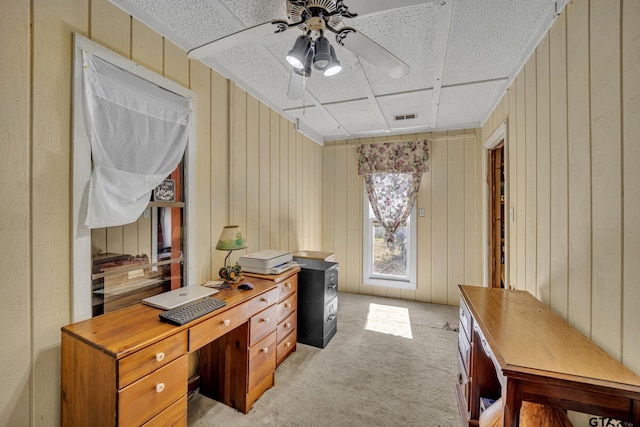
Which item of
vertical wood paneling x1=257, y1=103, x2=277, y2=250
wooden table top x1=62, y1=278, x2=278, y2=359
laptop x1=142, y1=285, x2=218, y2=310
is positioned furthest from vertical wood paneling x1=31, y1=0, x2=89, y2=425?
vertical wood paneling x1=257, y1=103, x2=277, y2=250

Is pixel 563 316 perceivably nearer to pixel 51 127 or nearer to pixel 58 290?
pixel 58 290

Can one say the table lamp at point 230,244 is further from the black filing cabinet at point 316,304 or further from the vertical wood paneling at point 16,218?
the vertical wood paneling at point 16,218

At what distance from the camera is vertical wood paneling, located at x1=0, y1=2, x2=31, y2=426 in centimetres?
107

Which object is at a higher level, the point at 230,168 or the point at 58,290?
the point at 230,168

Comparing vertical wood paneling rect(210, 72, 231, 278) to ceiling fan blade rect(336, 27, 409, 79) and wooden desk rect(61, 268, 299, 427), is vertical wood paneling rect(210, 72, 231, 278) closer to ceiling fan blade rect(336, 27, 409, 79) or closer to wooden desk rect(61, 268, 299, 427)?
wooden desk rect(61, 268, 299, 427)

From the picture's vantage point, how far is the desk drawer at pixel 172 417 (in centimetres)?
118

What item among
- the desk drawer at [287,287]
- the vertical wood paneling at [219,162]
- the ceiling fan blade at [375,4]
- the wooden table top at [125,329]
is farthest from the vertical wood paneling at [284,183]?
the ceiling fan blade at [375,4]

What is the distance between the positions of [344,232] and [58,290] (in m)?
3.46

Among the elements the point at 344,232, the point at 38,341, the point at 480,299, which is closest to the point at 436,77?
the point at 480,299

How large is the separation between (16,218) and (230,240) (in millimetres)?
1097

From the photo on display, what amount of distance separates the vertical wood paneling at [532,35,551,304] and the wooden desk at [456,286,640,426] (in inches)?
9.3

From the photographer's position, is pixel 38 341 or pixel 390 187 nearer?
pixel 38 341

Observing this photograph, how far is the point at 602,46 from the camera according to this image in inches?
43.1

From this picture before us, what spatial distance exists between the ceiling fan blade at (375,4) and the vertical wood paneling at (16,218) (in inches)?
60.3
